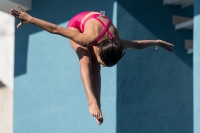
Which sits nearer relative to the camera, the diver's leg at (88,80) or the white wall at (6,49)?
the diver's leg at (88,80)

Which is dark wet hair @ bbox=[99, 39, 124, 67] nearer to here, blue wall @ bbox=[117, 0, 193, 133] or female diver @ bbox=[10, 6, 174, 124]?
female diver @ bbox=[10, 6, 174, 124]

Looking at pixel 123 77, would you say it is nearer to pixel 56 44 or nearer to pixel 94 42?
pixel 56 44

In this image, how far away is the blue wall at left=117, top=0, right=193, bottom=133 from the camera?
7.66 meters

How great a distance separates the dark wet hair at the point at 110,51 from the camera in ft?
15.9

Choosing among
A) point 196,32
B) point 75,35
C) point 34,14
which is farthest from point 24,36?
point 75,35

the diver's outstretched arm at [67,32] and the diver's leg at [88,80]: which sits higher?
the diver's outstretched arm at [67,32]

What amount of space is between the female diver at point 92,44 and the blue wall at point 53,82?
2.35 m

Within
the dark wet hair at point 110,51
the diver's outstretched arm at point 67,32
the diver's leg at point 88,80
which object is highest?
the diver's outstretched arm at point 67,32

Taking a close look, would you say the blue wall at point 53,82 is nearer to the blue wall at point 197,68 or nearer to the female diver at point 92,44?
the blue wall at point 197,68

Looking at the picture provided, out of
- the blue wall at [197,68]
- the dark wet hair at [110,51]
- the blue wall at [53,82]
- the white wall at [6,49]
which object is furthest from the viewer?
the white wall at [6,49]

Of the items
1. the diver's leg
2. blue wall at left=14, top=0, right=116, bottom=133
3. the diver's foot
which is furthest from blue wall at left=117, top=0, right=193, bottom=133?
the diver's foot

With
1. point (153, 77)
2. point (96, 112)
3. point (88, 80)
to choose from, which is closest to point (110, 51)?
point (88, 80)

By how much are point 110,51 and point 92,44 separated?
0.20m

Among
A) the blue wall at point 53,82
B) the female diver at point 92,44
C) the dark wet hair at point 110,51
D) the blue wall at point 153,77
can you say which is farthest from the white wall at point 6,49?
the dark wet hair at point 110,51
